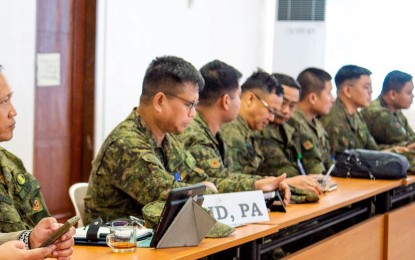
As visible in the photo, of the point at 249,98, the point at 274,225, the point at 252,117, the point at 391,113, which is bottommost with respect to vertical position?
the point at 274,225

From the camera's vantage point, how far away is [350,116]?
20.7 feet

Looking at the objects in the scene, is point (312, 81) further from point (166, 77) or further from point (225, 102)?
point (166, 77)

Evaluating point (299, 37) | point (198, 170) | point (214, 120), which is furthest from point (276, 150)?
point (299, 37)

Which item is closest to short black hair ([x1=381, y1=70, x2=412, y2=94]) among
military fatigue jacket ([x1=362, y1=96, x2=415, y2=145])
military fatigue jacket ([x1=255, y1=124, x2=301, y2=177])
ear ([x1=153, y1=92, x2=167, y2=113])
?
military fatigue jacket ([x1=362, y1=96, x2=415, y2=145])

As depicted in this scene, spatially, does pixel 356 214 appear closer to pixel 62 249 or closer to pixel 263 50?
pixel 62 249

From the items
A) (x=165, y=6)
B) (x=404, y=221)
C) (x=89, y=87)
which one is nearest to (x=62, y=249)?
(x=404, y=221)

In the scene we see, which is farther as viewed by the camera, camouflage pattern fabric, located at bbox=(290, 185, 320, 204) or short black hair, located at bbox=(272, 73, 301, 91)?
short black hair, located at bbox=(272, 73, 301, 91)

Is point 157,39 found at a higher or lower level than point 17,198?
higher

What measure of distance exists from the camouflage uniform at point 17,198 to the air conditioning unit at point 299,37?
213 inches

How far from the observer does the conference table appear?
9.71 ft

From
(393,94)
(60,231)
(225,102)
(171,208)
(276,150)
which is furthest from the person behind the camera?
(393,94)

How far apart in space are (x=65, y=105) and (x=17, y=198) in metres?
3.21

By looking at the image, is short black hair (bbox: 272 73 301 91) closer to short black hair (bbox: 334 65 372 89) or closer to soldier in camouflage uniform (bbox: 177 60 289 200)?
soldier in camouflage uniform (bbox: 177 60 289 200)

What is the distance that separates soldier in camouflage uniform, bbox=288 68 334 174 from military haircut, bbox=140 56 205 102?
178 centimetres
